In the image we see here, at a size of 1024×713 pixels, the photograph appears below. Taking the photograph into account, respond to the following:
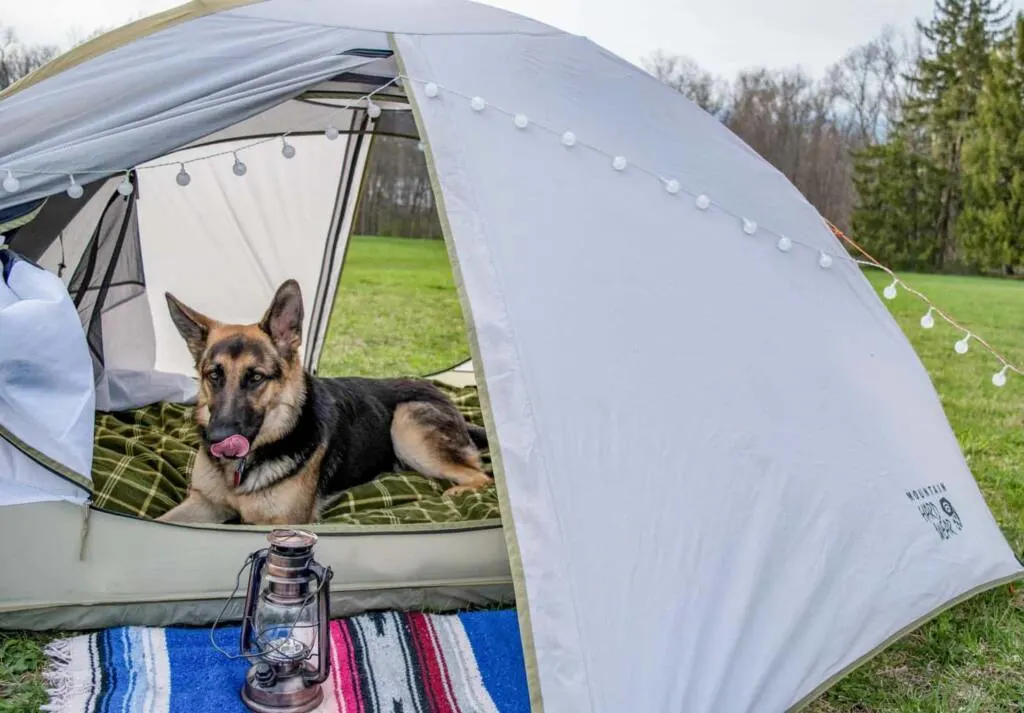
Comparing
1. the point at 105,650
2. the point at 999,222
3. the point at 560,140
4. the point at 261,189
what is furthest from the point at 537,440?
the point at 999,222

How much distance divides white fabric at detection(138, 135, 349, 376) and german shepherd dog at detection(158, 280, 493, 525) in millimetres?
1947

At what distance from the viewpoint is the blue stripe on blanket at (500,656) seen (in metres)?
2.69

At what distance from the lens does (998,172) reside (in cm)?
2642

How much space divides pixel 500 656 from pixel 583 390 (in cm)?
101

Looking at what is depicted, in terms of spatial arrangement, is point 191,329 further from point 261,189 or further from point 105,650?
point 261,189

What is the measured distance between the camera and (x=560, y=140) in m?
2.82

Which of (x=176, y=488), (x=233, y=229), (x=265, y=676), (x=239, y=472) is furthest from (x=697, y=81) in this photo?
(x=265, y=676)

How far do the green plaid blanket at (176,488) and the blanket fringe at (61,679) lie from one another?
53 centimetres

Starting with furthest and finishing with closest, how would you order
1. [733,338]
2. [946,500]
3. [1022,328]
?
[1022,328] → [946,500] → [733,338]

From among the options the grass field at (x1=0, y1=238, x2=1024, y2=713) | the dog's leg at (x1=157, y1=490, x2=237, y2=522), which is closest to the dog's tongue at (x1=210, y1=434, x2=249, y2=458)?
the dog's leg at (x1=157, y1=490, x2=237, y2=522)

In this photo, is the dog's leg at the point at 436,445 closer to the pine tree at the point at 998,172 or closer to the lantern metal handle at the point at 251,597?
the lantern metal handle at the point at 251,597

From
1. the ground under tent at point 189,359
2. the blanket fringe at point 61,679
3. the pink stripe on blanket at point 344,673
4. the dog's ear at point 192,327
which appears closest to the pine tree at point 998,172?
the ground under tent at point 189,359

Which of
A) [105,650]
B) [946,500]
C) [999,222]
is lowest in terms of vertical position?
[105,650]

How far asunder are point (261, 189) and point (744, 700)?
165 inches
